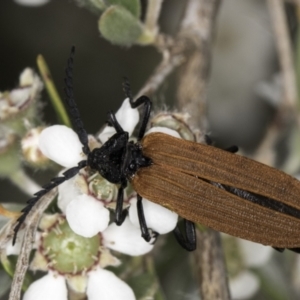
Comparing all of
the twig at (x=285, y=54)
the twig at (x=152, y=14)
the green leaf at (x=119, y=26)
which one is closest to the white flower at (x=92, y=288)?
the green leaf at (x=119, y=26)

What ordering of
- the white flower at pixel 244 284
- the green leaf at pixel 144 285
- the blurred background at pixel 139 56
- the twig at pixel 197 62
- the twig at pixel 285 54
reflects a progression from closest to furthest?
1. the green leaf at pixel 144 285
2. the twig at pixel 197 62
3. the white flower at pixel 244 284
4. the twig at pixel 285 54
5. the blurred background at pixel 139 56

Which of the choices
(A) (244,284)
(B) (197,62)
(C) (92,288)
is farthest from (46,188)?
(A) (244,284)

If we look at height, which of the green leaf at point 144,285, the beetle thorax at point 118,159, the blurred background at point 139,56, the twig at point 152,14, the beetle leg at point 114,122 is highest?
the twig at point 152,14

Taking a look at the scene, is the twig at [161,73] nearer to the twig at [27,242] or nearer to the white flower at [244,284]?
the twig at [27,242]

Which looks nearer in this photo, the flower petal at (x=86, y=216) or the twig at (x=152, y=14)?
the flower petal at (x=86, y=216)

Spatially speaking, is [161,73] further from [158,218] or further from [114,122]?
[158,218]

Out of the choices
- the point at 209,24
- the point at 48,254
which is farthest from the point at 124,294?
the point at 209,24

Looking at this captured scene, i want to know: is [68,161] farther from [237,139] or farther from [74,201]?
[237,139]
